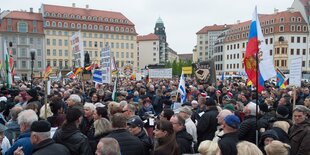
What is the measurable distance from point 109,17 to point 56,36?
16.5 metres

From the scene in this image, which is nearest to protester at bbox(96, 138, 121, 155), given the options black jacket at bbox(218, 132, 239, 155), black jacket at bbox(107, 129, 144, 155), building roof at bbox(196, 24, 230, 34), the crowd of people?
the crowd of people

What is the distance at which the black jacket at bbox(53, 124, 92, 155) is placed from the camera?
14.0 ft

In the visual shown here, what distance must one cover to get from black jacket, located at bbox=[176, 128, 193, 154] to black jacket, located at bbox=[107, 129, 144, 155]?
0.62 m

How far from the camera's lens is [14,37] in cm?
7388

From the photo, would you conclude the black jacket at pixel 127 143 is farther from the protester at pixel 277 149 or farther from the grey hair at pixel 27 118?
the protester at pixel 277 149

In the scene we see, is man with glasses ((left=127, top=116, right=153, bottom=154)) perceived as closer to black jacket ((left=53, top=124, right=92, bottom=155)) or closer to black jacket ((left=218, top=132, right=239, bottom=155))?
black jacket ((left=53, top=124, right=92, bottom=155))

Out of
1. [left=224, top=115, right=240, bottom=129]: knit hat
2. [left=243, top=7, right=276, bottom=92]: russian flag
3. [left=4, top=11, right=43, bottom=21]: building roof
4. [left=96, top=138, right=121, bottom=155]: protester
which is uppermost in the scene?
[left=4, top=11, right=43, bottom=21]: building roof

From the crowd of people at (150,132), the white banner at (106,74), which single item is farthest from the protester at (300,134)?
the white banner at (106,74)

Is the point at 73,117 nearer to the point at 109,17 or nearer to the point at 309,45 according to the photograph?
the point at 309,45


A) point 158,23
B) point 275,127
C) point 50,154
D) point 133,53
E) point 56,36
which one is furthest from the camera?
point 158,23

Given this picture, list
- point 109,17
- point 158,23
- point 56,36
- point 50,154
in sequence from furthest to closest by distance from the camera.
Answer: point 158,23, point 109,17, point 56,36, point 50,154

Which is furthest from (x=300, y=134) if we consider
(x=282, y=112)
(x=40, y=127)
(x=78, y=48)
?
(x=78, y=48)

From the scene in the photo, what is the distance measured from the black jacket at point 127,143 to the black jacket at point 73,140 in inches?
16.3

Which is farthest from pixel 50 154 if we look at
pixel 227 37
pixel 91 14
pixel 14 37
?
pixel 227 37
